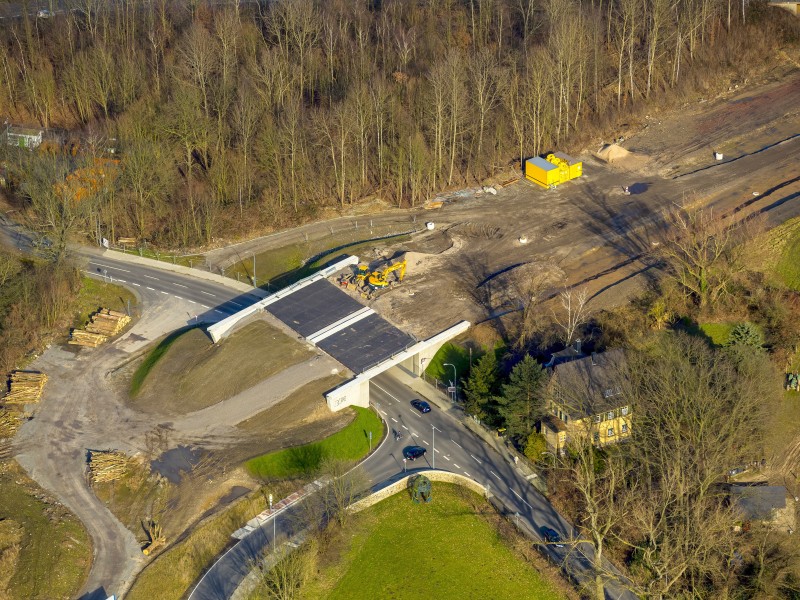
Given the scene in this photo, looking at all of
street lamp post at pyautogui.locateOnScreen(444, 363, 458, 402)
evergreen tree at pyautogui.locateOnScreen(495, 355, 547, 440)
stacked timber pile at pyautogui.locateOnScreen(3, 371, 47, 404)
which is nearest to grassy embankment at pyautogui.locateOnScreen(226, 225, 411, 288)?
street lamp post at pyautogui.locateOnScreen(444, 363, 458, 402)

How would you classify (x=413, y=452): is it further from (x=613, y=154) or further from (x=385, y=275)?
(x=613, y=154)

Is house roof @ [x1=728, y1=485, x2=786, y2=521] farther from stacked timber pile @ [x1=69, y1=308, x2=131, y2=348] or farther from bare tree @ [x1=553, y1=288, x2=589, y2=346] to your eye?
stacked timber pile @ [x1=69, y1=308, x2=131, y2=348]

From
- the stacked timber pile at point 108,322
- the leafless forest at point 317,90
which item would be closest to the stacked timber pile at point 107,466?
the stacked timber pile at point 108,322

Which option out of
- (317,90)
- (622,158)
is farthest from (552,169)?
(317,90)

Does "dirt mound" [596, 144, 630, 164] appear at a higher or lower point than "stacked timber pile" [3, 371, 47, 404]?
lower

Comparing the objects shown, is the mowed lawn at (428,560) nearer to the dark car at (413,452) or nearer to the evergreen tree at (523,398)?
the dark car at (413,452)

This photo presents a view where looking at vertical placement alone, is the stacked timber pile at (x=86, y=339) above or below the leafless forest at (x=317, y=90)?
below

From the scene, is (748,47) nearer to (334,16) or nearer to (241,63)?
(334,16)
